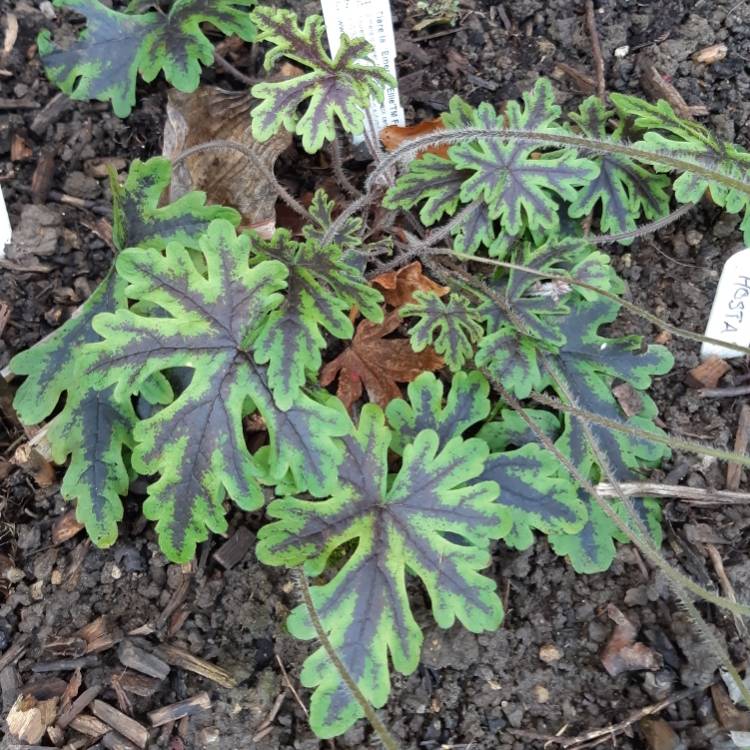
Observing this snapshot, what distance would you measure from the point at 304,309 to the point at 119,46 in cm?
120

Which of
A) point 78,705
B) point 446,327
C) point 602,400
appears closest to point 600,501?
point 602,400

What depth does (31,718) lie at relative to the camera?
2.17 m

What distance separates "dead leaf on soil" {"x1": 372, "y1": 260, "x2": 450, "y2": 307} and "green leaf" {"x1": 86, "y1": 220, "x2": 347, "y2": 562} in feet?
1.45

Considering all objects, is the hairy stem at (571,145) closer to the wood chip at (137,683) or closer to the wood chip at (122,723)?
the wood chip at (137,683)

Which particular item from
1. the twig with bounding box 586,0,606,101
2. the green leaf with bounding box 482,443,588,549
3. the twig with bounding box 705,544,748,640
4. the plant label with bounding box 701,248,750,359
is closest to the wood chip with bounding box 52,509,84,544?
the green leaf with bounding box 482,443,588,549

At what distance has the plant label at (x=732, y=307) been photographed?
2309 millimetres

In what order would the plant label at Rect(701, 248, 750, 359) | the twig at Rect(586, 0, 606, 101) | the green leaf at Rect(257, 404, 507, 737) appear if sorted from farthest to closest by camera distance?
the twig at Rect(586, 0, 606, 101), the plant label at Rect(701, 248, 750, 359), the green leaf at Rect(257, 404, 507, 737)

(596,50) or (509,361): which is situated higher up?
(596,50)

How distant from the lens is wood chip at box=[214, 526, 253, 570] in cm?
229

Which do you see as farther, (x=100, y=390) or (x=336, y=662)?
(x=100, y=390)

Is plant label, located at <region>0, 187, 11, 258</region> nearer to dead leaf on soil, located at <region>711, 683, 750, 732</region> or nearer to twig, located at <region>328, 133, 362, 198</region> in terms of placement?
twig, located at <region>328, 133, 362, 198</region>

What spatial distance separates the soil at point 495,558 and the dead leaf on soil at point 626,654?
0.03 metres

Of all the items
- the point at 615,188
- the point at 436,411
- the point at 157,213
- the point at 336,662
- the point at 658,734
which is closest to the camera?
the point at 336,662

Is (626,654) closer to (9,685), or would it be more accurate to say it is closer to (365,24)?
(9,685)
